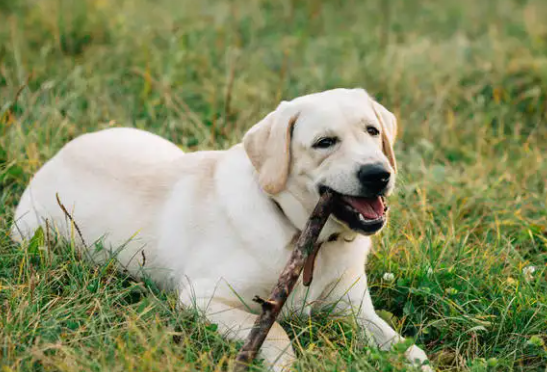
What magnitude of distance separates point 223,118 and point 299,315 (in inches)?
92.6

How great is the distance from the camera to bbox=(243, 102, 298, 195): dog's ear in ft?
9.14

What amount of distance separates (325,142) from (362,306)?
2.55ft

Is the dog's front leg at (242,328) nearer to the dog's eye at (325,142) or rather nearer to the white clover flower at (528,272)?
the dog's eye at (325,142)

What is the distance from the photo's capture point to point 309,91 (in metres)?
5.64

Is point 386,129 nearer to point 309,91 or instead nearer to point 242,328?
point 242,328

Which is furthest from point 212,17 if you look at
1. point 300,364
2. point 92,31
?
point 300,364

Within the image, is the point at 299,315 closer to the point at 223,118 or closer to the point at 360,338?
the point at 360,338

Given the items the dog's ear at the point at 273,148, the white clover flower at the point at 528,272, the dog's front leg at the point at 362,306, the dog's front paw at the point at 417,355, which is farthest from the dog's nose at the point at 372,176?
the white clover flower at the point at 528,272

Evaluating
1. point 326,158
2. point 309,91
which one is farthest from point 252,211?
point 309,91

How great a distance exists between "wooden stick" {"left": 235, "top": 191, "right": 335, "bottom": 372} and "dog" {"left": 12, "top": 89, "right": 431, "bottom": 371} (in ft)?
0.51

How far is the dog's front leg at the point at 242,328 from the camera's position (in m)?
2.56

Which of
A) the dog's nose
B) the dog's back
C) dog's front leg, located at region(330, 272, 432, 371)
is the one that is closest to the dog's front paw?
dog's front leg, located at region(330, 272, 432, 371)

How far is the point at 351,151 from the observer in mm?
2713

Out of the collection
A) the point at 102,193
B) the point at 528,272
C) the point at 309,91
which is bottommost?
the point at 528,272
